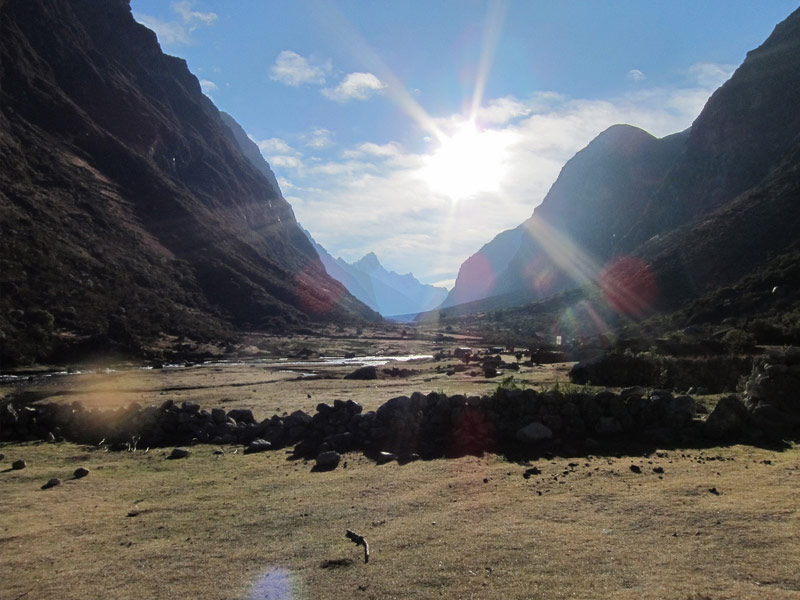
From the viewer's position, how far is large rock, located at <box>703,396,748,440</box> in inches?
444

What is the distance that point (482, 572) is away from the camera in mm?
6266

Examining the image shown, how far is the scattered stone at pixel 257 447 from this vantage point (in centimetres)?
A: 1385

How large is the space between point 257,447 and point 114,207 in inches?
3570

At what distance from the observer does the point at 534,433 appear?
12.3 metres

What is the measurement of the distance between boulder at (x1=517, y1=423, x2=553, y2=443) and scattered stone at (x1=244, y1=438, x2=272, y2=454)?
21.9 ft

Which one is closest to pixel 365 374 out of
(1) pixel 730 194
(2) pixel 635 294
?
→ (2) pixel 635 294

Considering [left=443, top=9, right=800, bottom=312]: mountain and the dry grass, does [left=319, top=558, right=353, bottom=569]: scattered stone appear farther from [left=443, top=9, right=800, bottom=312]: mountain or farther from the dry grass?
[left=443, top=9, right=800, bottom=312]: mountain

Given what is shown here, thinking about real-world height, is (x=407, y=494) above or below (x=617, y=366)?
below

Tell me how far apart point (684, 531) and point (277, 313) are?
99.3 m

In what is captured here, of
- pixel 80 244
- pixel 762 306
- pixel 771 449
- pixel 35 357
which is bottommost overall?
pixel 35 357

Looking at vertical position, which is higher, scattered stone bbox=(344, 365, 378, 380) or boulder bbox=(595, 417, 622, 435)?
boulder bbox=(595, 417, 622, 435)

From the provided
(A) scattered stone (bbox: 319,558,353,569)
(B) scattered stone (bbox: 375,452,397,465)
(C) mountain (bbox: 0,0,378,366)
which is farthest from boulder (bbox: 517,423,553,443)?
(C) mountain (bbox: 0,0,378,366)

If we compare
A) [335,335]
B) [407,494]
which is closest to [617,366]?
[407,494]

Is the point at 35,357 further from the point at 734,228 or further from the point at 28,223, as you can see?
the point at 734,228
